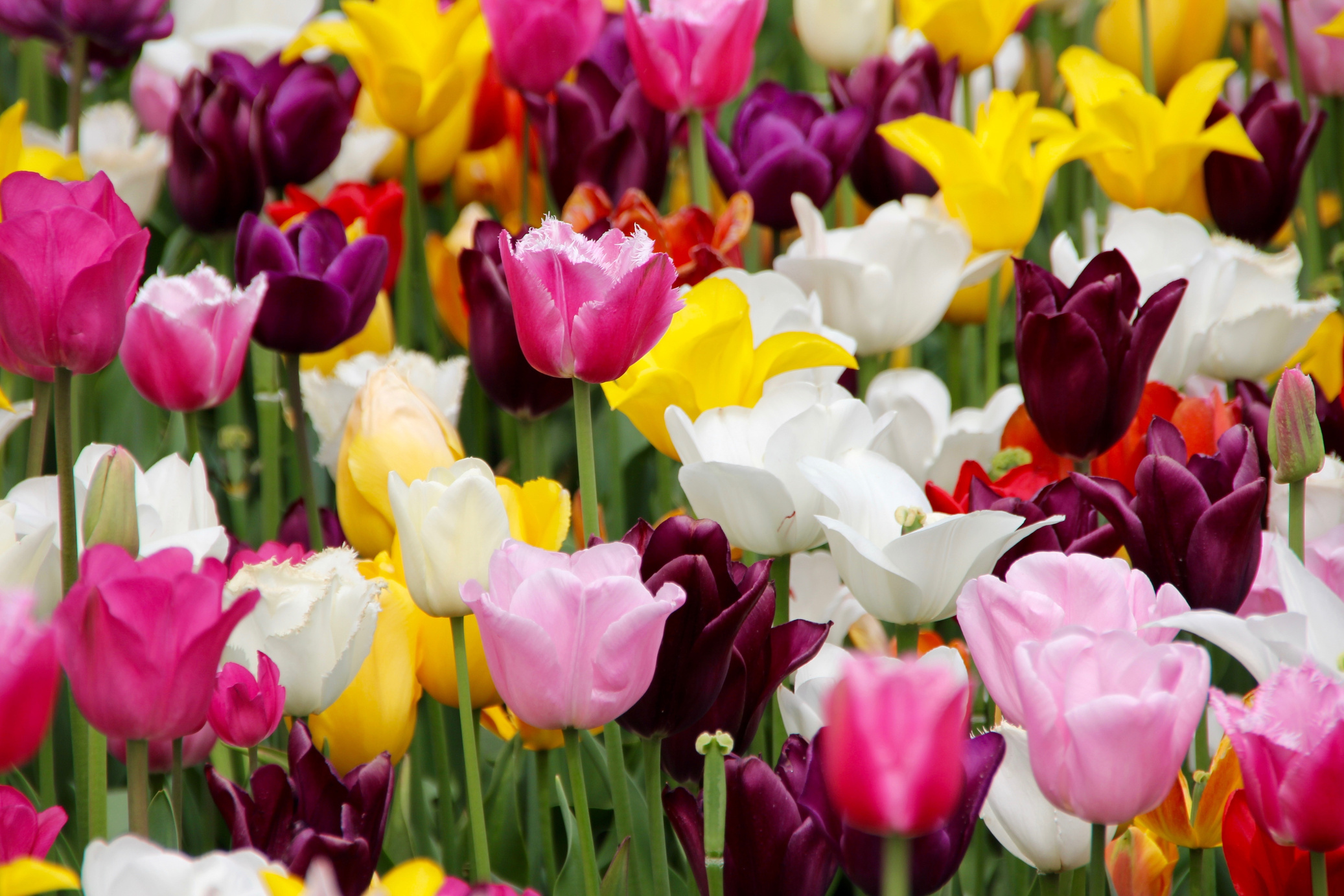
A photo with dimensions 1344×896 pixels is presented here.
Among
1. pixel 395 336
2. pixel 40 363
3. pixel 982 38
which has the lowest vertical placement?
pixel 395 336

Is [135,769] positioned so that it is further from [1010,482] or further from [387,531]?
[1010,482]

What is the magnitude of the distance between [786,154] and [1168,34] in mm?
728

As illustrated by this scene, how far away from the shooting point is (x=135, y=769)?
578 mm

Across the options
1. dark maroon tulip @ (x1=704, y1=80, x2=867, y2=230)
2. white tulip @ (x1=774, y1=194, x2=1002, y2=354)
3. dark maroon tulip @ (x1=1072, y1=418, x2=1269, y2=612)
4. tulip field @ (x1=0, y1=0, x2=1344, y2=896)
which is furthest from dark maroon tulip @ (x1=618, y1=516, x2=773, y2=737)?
dark maroon tulip @ (x1=704, y1=80, x2=867, y2=230)

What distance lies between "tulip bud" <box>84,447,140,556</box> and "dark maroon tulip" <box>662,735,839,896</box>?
296 millimetres

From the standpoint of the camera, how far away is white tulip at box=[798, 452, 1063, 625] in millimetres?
708

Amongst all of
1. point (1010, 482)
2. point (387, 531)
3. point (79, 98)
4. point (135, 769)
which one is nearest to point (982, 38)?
point (1010, 482)

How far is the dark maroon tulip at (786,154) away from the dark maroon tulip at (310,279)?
1.29 feet

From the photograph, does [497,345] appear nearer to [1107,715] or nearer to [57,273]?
[57,273]

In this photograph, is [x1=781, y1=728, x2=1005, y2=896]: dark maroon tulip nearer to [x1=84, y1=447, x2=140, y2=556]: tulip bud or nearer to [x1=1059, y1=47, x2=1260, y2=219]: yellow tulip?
[x1=84, y1=447, x2=140, y2=556]: tulip bud

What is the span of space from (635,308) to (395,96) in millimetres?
777

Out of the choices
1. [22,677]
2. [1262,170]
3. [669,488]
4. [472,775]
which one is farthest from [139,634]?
[1262,170]

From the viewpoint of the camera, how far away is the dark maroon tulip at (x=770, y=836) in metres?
0.62

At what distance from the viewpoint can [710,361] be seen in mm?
890
